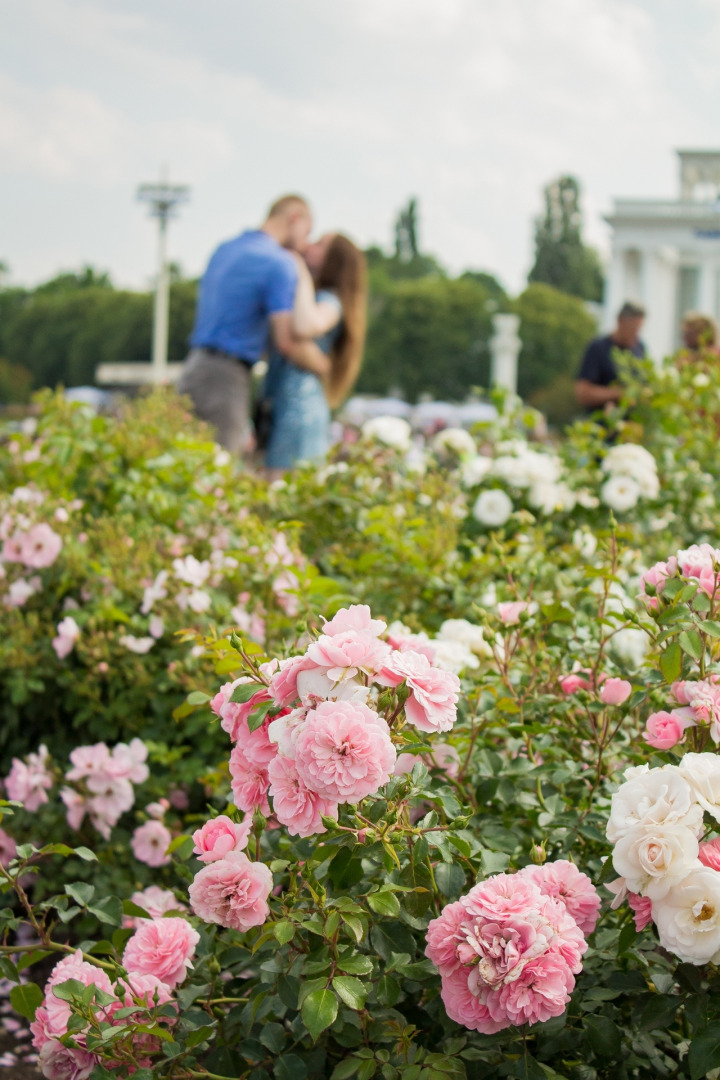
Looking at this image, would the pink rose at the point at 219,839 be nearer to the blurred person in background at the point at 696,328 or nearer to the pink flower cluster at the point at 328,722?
the pink flower cluster at the point at 328,722

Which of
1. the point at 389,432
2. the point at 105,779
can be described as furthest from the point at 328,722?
the point at 389,432

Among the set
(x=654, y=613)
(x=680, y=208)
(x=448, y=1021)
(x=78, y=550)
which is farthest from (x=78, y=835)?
(x=680, y=208)

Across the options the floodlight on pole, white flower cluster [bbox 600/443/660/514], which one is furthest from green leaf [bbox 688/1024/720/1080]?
the floodlight on pole

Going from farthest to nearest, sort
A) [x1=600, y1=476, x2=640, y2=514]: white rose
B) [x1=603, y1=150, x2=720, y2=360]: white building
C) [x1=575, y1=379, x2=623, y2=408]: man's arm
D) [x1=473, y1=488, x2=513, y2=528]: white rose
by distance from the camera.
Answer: [x1=603, y1=150, x2=720, y2=360]: white building
[x1=575, y1=379, x2=623, y2=408]: man's arm
[x1=600, y1=476, x2=640, y2=514]: white rose
[x1=473, y1=488, x2=513, y2=528]: white rose

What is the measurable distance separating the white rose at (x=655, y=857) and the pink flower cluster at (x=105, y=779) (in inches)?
51.0

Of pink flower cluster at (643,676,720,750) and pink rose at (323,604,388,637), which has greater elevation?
pink rose at (323,604,388,637)

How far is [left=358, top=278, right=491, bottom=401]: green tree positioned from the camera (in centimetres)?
5738

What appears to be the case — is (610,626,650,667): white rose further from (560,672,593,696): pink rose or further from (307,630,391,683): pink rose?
(307,630,391,683): pink rose

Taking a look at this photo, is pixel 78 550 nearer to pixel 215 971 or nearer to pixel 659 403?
pixel 215 971

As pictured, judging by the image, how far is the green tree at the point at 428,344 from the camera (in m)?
57.4

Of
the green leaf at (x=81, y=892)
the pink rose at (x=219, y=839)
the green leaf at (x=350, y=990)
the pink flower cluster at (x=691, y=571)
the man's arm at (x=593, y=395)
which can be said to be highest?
the man's arm at (x=593, y=395)

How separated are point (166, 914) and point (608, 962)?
0.62m

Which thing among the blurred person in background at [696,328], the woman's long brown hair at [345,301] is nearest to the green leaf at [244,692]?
the woman's long brown hair at [345,301]

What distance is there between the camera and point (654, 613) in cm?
146
